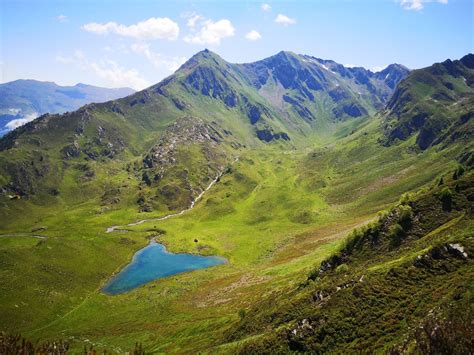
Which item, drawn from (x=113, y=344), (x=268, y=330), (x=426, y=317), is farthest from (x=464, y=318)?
(x=113, y=344)

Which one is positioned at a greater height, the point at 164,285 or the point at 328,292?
the point at 328,292

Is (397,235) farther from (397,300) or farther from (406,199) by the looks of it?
(397,300)

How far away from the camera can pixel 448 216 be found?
86.7 metres

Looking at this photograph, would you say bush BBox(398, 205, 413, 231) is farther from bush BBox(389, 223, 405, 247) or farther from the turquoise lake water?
the turquoise lake water

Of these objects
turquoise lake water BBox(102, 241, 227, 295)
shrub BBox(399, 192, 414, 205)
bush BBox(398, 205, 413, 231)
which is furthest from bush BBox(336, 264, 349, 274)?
turquoise lake water BBox(102, 241, 227, 295)

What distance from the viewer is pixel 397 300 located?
2395 inches

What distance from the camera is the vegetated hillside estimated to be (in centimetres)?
4903

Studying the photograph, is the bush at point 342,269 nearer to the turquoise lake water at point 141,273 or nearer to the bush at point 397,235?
the bush at point 397,235

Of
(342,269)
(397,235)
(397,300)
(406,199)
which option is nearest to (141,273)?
(342,269)

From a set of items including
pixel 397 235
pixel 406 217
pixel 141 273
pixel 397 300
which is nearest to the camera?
pixel 397 300

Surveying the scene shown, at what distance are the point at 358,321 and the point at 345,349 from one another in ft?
18.8

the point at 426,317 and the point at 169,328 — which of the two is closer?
the point at 426,317

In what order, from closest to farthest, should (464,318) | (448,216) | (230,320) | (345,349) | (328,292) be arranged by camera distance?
1. (464,318)
2. (345,349)
3. (328,292)
4. (448,216)
5. (230,320)

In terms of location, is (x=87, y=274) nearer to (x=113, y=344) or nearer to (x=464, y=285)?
(x=113, y=344)
